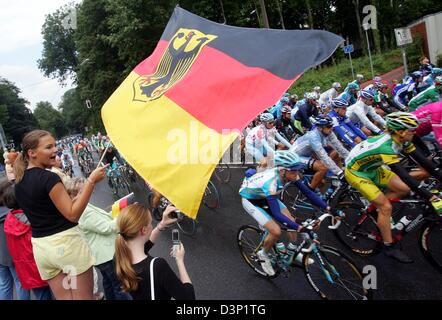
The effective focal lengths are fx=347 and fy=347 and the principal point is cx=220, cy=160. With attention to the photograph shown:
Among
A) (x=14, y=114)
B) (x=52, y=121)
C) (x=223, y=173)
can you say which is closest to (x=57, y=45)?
(x=14, y=114)

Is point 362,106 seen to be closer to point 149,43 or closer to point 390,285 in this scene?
point 390,285

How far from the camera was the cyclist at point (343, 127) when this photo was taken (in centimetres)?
681

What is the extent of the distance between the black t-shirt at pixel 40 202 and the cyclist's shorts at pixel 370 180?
348cm

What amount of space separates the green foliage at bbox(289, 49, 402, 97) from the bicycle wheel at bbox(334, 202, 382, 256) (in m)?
20.4

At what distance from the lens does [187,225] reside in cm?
719

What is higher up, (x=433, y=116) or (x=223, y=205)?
(x=433, y=116)

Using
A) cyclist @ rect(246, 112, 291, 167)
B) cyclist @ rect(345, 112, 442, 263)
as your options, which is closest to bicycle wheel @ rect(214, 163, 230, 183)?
cyclist @ rect(246, 112, 291, 167)

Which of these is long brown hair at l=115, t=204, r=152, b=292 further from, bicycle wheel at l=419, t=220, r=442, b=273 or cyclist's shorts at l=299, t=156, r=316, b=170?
cyclist's shorts at l=299, t=156, r=316, b=170

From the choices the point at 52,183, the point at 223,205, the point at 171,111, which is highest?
the point at 171,111

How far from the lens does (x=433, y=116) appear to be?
5.06 metres

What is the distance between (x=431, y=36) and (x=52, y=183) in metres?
26.6

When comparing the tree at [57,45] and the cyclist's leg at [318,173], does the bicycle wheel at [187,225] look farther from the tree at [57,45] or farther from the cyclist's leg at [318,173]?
the tree at [57,45]

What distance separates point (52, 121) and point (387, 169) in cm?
13764
